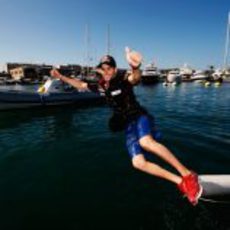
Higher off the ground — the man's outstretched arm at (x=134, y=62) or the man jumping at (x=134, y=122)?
the man's outstretched arm at (x=134, y=62)

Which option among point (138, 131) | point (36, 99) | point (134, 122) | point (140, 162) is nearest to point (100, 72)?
point (134, 122)

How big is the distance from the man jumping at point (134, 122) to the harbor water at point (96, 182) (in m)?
1.61

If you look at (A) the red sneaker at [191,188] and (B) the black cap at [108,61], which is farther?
(B) the black cap at [108,61]

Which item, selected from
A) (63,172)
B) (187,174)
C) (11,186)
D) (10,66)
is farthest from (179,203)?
(10,66)

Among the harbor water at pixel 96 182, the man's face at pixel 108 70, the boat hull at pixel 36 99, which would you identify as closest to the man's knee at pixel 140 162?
the man's face at pixel 108 70

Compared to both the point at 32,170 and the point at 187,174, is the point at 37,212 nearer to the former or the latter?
the point at 32,170

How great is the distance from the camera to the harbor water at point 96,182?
504cm

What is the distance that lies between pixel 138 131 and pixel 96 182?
334 centimetres

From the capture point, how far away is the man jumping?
3.70 metres

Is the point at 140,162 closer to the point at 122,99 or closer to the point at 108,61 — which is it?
the point at 122,99

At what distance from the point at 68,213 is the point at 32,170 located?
2855mm

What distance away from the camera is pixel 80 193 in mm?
6156

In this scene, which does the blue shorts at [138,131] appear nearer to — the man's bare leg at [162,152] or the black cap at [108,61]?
the man's bare leg at [162,152]

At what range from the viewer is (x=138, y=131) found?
3943mm
